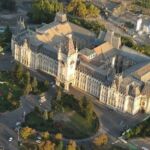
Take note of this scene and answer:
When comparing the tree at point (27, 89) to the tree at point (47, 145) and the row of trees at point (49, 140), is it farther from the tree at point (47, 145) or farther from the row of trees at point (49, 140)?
the tree at point (47, 145)

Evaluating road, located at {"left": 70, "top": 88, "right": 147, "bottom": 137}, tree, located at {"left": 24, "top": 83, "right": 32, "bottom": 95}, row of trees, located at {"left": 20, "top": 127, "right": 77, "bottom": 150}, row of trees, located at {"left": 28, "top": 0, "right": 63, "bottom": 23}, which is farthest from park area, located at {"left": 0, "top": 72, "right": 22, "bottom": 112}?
row of trees, located at {"left": 28, "top": 0, "right": 63, "bottom": 23}

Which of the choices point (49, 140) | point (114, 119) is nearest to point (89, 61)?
point (114, 119)

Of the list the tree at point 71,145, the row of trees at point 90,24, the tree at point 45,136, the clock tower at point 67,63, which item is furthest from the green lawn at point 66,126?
the row of trees at point 90,24

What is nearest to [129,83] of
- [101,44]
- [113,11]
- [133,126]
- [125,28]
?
[133,126]

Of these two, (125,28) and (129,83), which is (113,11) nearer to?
(125,28)

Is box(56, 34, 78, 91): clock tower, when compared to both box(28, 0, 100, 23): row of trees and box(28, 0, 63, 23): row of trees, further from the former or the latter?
box(28, 0, 100, 23): row of trees

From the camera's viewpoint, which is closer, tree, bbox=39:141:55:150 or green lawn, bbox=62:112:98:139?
tree, bbox=39:141:55:150
